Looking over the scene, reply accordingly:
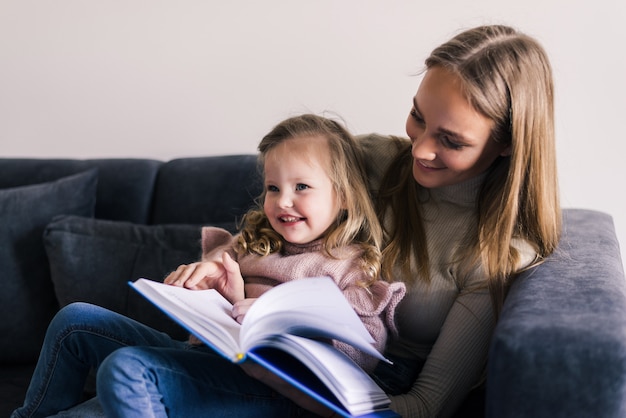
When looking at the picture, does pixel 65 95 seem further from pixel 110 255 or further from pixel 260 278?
pixel 260 278

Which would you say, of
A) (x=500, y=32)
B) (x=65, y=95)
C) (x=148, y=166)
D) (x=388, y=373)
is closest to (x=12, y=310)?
(x=148, y=166)

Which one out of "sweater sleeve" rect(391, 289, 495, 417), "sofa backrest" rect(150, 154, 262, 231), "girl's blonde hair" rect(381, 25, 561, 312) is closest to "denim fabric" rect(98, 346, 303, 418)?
"sweater sleeve" rect(391, 289, 495, 417)

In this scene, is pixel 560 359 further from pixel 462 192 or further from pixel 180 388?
pixel 180 388

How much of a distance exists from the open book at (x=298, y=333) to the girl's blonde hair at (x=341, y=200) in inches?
10.9

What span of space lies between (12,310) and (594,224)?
4.77 feet

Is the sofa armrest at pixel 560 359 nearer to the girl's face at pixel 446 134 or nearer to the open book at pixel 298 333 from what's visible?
the open book at pixel 298 333

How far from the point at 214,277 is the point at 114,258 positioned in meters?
0.53

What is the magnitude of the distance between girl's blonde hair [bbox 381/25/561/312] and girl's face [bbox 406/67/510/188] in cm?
2

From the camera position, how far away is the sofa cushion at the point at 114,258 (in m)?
2.00

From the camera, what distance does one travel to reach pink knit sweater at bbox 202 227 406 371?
1518 millimetres

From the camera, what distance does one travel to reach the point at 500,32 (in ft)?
5.11

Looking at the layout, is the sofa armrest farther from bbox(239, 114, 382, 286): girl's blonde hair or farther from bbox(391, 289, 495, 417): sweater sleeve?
bbox(239, 114, 382, 286): girl's blonde hair

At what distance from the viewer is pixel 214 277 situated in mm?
1596

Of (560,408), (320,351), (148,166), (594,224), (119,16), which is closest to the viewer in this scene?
(560,408)
